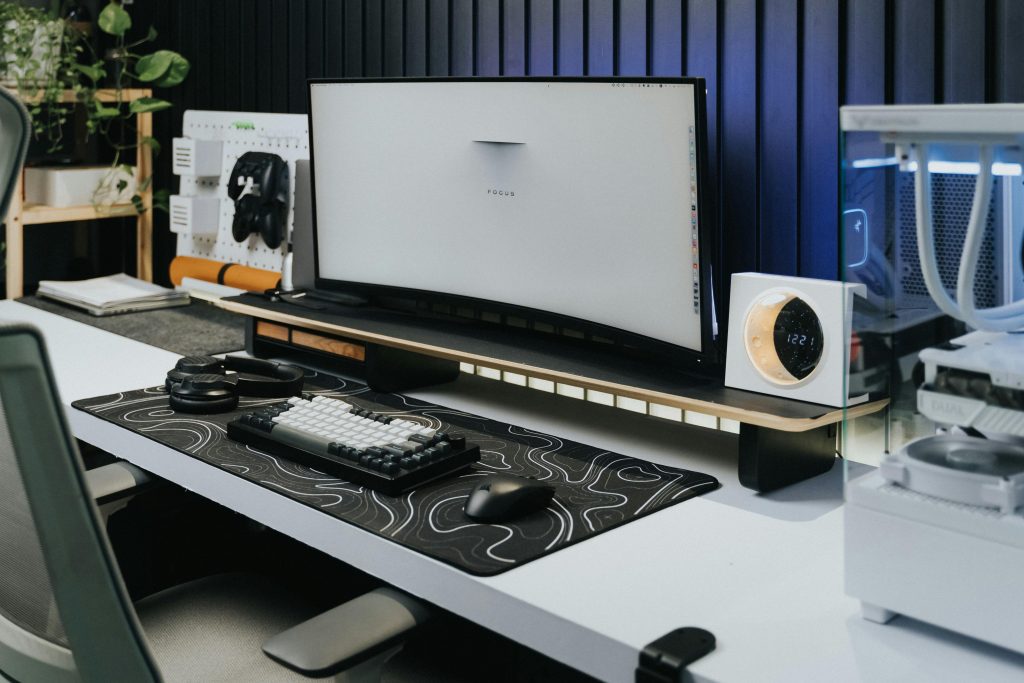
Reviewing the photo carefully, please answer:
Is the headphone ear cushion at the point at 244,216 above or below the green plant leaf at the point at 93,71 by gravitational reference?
below

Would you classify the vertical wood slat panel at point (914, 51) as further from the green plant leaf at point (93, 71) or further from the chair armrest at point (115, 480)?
the green plant leaf at point (93, 71)

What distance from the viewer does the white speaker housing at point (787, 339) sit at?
4.51 ft

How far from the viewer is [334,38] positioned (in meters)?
2.38

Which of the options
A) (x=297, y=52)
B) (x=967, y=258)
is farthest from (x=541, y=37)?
(x=967, y=258)

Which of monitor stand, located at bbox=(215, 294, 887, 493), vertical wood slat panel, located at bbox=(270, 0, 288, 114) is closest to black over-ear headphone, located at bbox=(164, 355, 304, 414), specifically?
monitor stand, located at bbox=(215, 294, 887, 493)

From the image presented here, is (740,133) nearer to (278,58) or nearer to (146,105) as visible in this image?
(278,58)

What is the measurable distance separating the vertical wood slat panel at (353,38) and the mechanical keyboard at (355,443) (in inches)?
39.1

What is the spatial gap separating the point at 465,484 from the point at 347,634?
33 cm

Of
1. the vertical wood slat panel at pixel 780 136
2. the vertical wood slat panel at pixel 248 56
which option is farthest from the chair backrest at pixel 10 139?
the vertical wood slat panel at pixel 248 56

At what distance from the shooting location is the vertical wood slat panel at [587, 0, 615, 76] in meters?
1.81

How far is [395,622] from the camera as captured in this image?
1.08 m

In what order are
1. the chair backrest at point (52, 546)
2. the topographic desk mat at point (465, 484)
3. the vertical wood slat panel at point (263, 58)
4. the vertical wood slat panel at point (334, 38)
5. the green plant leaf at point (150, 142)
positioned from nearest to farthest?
the chair backrest at point (52, 546) < the topographic desk mat at point (465, 484) < the vertical wood slat panel at point (334, 38) < the vertical wood slat panel at point (263, 58) < the green plant leaf at point (150, 142)

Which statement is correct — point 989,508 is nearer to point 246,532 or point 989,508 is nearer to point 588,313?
point 588,313

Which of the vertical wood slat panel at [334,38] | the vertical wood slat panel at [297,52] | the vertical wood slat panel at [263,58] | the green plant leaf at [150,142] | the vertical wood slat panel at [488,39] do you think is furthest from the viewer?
the green plant leaf at [150,142]
